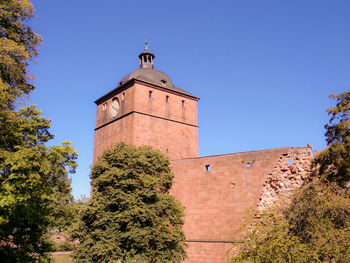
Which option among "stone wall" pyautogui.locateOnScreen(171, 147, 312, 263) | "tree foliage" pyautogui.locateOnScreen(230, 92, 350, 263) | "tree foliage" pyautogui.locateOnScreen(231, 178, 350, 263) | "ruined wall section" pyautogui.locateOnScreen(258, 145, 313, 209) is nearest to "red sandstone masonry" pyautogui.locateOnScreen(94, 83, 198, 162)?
"stone wall" pyautogui.locateOnScreen(171, 147, 312, 263)

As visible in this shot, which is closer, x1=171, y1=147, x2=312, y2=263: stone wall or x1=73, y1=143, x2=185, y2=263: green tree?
x1=73, y1=143, x2=185, y2=263: green tree

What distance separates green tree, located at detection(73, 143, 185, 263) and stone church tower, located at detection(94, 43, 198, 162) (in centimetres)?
638

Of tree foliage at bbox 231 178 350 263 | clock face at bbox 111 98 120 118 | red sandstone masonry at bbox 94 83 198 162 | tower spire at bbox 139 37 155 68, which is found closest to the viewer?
tree foliage at bbox 231 178 350 263

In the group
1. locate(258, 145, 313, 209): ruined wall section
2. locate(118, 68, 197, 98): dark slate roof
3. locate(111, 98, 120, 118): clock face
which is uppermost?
locate(118, 68, 197, 98): dark slate roof

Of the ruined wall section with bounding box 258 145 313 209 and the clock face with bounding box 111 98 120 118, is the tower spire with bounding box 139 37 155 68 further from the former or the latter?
the ruined wall section with bounding box 258 145 313 209

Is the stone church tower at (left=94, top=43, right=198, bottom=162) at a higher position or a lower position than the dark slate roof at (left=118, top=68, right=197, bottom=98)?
lower

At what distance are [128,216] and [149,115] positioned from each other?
10.9 meters

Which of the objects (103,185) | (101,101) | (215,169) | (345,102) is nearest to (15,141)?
(103,185)

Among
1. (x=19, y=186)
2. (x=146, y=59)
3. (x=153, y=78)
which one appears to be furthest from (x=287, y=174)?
(x=146, y=59)

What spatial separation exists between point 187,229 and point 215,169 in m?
3.92

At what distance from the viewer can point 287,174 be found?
55.2 feet

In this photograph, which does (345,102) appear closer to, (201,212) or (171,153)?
(201,212)

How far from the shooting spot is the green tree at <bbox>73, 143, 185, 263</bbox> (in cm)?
1659

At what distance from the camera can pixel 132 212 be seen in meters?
16.8
